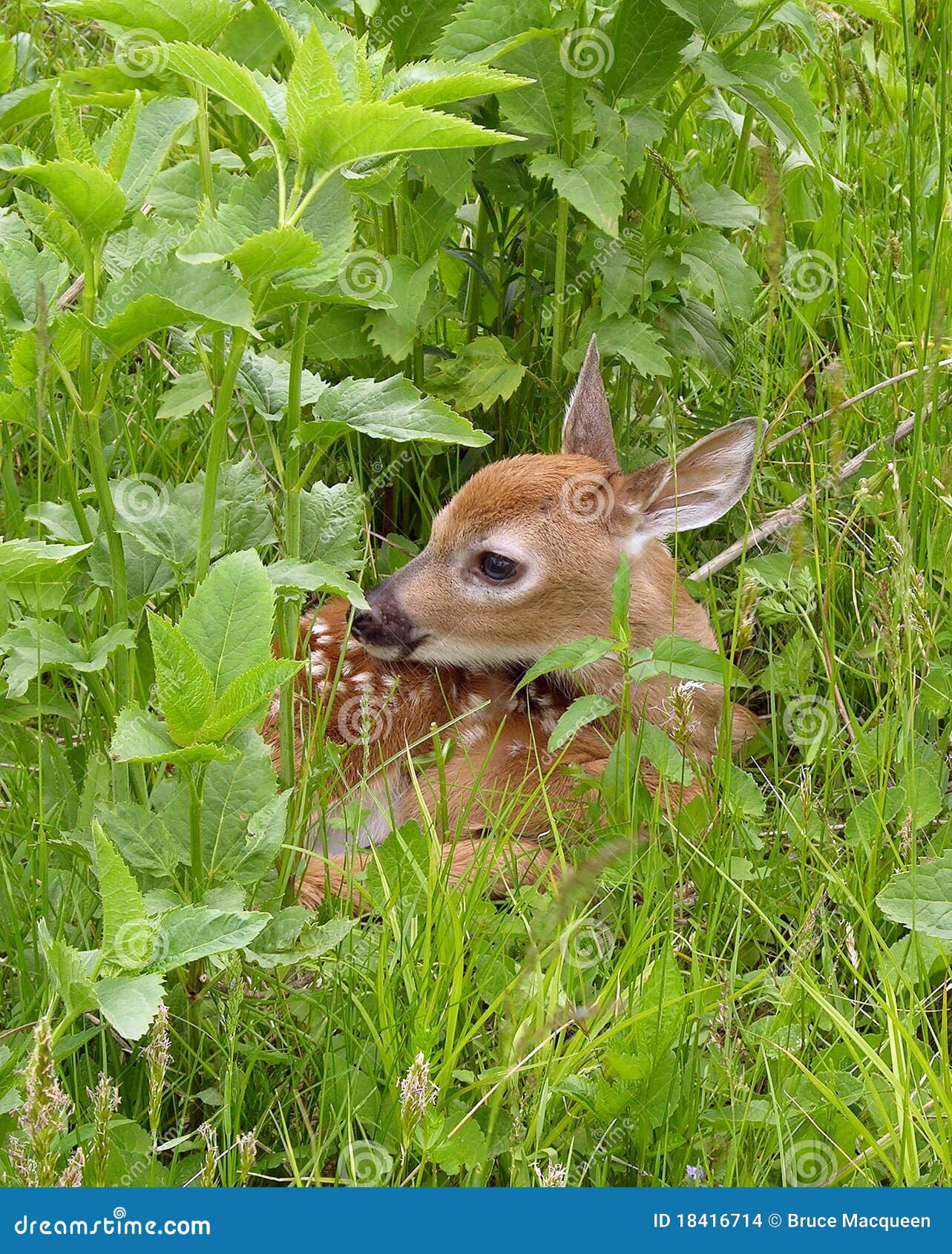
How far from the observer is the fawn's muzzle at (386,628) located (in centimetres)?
321

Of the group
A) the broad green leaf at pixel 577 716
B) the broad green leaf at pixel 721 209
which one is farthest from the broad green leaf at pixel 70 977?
the broad green leaf at pixel 721 209

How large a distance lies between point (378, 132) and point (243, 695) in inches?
28.7

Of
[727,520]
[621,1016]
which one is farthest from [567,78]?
[621,1016]

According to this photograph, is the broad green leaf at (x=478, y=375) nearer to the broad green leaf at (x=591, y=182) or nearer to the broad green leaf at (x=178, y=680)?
the broad green leaf at (x=591, y=182)

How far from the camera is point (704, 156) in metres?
4.21

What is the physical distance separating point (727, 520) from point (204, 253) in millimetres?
2173

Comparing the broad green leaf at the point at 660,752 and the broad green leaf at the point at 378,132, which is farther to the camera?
the broad green leaf at the point at 660,752

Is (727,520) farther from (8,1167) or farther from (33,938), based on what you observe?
(8,1167)

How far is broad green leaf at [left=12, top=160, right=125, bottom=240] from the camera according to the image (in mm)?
1823

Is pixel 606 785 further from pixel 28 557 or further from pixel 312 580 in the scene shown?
pixel 28 557

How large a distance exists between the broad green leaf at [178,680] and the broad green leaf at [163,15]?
82 centimetres

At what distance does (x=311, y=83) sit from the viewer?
5.95 ft

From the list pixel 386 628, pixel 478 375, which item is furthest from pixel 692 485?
pixel 386 628

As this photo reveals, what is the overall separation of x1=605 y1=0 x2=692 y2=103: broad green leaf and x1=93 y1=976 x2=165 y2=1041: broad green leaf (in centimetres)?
232
